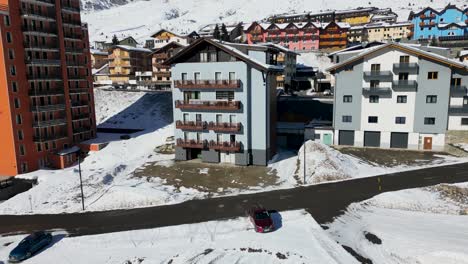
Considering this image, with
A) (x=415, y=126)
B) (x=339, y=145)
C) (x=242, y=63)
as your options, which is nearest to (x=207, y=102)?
(x=242, y=63)

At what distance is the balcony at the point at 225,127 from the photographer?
48.5m

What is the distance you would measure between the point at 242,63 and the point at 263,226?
85.9 feet

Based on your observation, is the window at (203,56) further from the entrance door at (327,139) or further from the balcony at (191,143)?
the entrance door at (327,139)

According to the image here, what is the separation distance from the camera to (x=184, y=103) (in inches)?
2019

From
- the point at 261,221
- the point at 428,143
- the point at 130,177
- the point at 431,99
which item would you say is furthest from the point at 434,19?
the point at 261,221

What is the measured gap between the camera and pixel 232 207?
116ft

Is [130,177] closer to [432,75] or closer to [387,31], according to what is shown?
[432,75]

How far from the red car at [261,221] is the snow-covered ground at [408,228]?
17.0 ft

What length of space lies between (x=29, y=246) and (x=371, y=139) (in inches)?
1928

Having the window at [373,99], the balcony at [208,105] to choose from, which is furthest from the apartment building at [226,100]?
the window at [373,99]

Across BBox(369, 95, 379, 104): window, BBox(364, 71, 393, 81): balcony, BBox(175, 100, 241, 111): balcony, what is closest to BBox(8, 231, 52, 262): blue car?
BBox(175, 100, 241, 111): balcony

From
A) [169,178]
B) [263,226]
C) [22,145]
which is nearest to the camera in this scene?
[263,226]

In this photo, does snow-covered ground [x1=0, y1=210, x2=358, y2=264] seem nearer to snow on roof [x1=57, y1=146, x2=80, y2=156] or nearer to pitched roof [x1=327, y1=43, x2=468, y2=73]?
snow on roof [x1=57, y1=146, x2=80, y2=156]

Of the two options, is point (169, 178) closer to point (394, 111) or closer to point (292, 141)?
point (292, 141)
